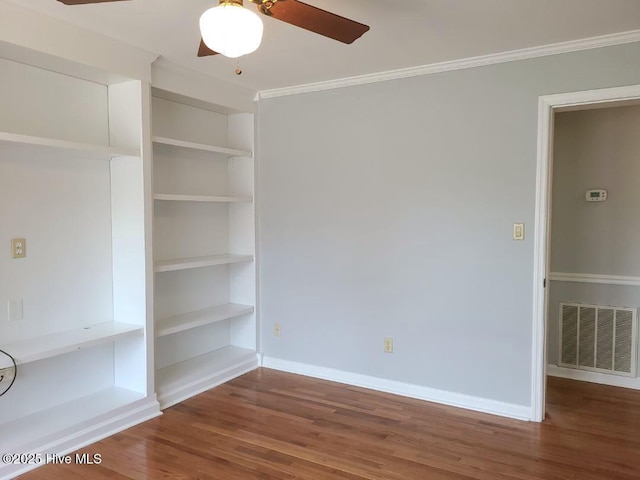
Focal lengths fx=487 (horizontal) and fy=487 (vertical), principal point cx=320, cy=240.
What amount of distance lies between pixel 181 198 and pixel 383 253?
60.5 inches

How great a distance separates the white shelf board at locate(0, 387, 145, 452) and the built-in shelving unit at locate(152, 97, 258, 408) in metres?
0.32

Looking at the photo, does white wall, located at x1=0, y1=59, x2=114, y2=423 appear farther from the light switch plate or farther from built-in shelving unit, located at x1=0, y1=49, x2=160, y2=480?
the light switch plate

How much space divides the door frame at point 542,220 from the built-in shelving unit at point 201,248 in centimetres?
227

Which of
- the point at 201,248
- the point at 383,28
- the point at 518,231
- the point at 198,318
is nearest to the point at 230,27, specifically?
the point at 383,28

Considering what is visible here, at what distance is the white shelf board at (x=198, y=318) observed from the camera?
3517 millimetres

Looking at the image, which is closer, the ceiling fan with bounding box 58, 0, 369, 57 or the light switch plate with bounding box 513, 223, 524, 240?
the ceiling fan with bounding box 58, 0, 369, 57

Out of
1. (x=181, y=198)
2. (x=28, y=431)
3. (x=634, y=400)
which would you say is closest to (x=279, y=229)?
(x=181, y=198)

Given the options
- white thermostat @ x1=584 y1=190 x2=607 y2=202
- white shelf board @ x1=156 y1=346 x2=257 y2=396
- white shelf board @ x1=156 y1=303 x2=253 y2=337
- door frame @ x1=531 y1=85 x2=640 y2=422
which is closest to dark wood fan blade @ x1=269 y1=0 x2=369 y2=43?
door frame @ x1=531 y1=85 x2=640 y2=422

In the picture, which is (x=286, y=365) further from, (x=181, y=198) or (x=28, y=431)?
(x=28, y=431)

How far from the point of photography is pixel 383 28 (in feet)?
8.76

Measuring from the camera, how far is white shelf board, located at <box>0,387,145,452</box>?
260 centimetres

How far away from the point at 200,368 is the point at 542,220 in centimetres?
272

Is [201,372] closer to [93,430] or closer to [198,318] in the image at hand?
[198,318]

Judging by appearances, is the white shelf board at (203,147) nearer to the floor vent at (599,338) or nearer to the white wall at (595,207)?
the white wall at (595,207)
